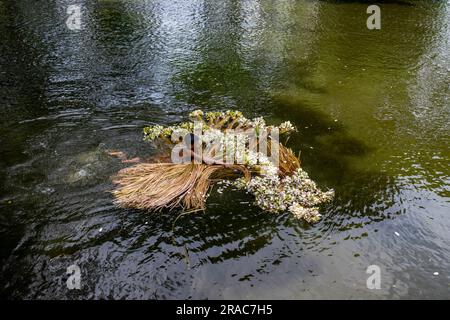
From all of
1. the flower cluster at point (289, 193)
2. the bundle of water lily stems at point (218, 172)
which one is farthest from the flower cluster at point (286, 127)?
the flower cluster at point (289, 193)

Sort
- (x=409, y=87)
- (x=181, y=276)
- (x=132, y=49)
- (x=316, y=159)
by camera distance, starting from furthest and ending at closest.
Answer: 1. (x=132, y=49)
2. (x=409, y=87)
3. (x=316, y=159)
4. (x=181, y=276)

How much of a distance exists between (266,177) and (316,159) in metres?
0.82

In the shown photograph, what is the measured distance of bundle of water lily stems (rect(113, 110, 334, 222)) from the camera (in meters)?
4.06

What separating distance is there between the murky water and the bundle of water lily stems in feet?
0.52

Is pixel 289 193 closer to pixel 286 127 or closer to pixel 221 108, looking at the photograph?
pixel 286 127

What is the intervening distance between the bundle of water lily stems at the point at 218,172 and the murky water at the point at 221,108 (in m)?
0.16

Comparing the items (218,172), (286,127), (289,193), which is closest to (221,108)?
(286,127)

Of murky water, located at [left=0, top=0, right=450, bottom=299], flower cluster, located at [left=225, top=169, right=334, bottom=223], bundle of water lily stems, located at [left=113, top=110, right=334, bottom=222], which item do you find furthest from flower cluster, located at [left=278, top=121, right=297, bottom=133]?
flower cluster, located at [left=225, top=169, right=334, bottom=223]

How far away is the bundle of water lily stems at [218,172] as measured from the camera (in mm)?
4059

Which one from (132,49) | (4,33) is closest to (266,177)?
(132,49)

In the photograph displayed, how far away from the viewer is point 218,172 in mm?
4492

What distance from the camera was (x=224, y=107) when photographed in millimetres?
5711

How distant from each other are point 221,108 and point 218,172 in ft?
4.86
